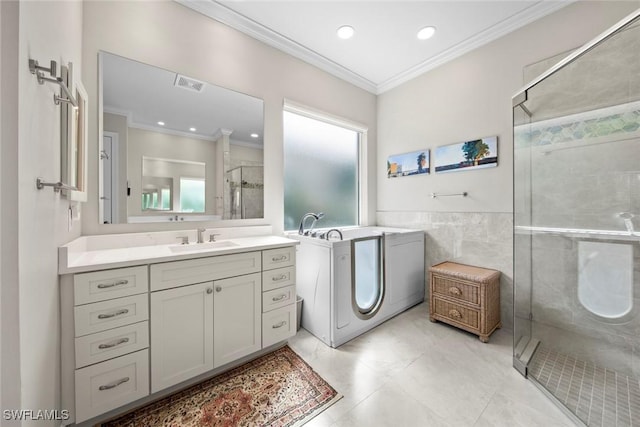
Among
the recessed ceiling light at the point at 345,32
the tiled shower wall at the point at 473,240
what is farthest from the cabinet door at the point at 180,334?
the recessed ceiling light at the point at 345,32

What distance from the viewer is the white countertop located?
116cm

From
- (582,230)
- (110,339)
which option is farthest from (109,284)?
(582,230)

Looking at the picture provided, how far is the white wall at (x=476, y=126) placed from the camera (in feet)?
6.67

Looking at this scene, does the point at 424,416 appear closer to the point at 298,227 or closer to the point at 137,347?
the point at 137,347

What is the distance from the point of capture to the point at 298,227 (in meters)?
2.71

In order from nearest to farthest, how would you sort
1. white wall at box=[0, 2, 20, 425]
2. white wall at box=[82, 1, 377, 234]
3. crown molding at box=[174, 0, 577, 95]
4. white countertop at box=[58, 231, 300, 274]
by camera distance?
white wall at box=[0, 2, 20, 425] < white countertop at box=[58, 231, 300, 274] < white wall at box=[82, 1, 377, 234] < crown molding at box=[174, 0, 577, 95]

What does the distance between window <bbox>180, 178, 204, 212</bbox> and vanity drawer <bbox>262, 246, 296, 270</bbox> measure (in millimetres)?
757

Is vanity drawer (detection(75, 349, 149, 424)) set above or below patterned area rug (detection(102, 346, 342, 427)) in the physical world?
above

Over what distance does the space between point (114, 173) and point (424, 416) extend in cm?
253

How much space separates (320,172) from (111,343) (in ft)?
7.79

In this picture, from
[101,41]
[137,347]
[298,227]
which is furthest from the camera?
[298,227]

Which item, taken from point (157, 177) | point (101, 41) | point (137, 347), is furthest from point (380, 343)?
point (101, 41)

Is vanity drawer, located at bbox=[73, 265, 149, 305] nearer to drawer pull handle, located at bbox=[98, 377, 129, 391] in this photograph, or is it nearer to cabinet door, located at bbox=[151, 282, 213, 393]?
cabinet door, located at bbox=[151, 282, 213, 393]

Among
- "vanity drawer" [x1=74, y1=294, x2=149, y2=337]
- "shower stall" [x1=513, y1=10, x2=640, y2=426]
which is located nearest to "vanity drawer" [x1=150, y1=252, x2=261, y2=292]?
"vanity drawer" [x1=74, y1=294, x2=149, y2=337]
